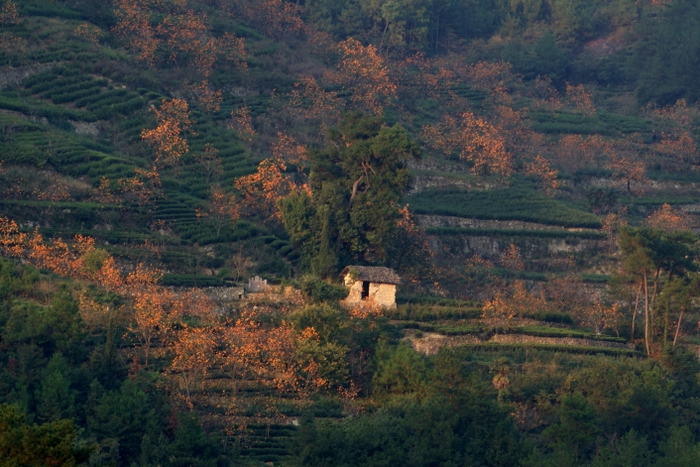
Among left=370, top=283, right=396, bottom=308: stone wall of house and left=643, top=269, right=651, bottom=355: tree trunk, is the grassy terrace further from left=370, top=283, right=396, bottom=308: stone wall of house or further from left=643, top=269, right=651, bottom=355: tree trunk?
left=370, top=283, right=396, bottom=308: stone wall of house

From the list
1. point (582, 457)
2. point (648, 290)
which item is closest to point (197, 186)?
point (648, 290)

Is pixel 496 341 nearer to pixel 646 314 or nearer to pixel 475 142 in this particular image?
pixel 646 314

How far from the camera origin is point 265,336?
198 ft

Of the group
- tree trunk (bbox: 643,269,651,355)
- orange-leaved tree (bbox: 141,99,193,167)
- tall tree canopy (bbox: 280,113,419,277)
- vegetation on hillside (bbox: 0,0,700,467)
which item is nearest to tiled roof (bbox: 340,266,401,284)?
vegetation on hillside (bbox: 0,0,700,467)

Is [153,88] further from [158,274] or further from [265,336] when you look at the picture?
[265,336]

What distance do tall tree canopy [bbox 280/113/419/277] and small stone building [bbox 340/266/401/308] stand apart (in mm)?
2256

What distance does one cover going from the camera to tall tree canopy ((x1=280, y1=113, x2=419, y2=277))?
7075cm

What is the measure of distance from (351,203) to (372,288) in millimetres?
6088

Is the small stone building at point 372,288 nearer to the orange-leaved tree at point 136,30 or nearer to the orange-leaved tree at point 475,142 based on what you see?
the orange-leaved tree at point 475,142

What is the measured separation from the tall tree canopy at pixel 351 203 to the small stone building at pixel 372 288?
88.8 inches

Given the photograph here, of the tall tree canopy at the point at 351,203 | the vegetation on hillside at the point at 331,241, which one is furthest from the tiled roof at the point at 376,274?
the tall tree canopy at the point at 351,203

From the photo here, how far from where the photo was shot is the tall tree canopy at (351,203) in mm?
70750

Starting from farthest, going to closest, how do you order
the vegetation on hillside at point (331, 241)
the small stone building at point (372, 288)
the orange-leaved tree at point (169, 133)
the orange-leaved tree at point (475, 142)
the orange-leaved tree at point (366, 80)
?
1. the orange-leaved tree at point (366, 80)
2. the orange-leaved tree at point (475, 142)
3. the orange-leaved tree at point (169, 133)
4. the small stone building at point (372, 288)
5. the vegetation on hillside at point (331, 241)

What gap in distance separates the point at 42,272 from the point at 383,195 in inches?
684
